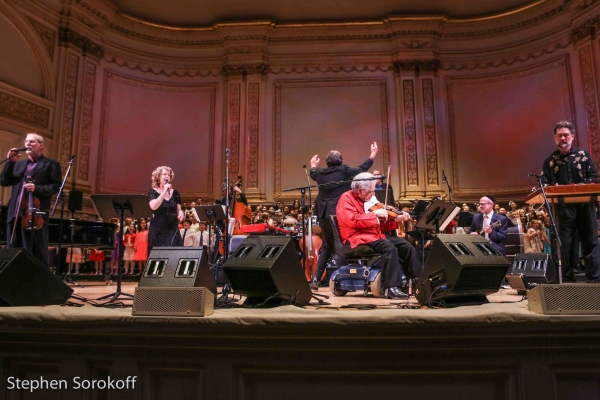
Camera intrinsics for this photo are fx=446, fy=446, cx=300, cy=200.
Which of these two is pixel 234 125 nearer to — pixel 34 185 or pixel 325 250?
pixel 325 250

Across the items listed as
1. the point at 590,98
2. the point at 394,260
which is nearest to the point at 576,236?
the point at 394,260

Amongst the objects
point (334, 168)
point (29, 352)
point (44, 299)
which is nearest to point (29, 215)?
point (44, 299)

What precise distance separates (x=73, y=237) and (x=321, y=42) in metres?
8.71

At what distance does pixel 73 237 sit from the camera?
6.71 meters

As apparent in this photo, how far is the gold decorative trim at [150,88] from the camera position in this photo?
11484mm

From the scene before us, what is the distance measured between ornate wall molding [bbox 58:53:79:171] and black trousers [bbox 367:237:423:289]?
8.99 metres

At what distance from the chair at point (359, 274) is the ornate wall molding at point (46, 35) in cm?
960

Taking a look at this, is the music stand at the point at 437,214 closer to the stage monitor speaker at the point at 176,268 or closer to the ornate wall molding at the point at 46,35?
the stage monitor speaker at the point at 176,268

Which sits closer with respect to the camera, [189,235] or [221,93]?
[189,235]

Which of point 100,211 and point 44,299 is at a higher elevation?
point 100,211

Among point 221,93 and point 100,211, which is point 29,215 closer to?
point 100,211

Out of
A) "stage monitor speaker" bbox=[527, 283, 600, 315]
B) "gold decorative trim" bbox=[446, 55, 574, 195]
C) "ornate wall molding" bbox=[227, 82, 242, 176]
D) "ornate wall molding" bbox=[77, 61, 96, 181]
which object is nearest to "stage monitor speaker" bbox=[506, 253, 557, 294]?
"stage monitor speaker" bbox=[527, 283, 600, 315]

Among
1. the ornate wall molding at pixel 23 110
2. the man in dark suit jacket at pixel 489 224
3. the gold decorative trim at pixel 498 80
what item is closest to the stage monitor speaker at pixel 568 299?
the man in dark suit jacket at pixel 489 224

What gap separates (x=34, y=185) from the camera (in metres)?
4.42
